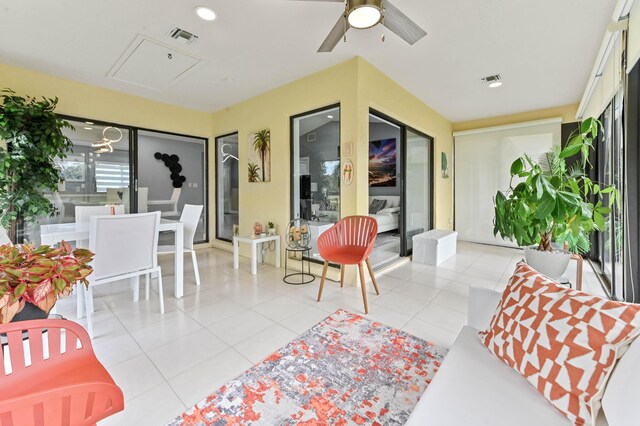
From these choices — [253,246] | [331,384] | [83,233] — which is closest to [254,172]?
[253,246]

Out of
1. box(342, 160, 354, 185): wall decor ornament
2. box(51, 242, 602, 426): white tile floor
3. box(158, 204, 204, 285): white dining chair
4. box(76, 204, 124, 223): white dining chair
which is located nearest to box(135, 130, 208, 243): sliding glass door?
box(76, 204, 124, 223): white dining chair

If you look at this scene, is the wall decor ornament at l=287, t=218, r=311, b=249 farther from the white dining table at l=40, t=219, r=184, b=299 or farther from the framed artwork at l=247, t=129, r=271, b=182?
the white dining table at l=40, t=219, r=184, b=299

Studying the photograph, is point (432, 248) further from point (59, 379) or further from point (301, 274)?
point (59, 379)

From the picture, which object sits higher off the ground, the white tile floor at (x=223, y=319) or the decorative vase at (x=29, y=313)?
the decorative vase at (x=29, y=313)

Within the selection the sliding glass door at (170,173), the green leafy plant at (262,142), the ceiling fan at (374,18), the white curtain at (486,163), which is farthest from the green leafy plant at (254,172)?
the white curtain at (486,163)

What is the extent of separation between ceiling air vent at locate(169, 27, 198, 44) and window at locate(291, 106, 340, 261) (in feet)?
4.84

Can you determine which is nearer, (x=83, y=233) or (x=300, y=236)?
(x=83, y=233)

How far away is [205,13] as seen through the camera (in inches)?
91.7

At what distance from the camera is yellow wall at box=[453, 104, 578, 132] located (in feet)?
15.0

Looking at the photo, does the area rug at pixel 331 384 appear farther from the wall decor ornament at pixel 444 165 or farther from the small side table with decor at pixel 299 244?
the wall decor ornament at pixel 444 165

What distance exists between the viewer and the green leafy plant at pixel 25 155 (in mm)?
2914

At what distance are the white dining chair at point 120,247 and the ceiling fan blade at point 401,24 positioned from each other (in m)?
2.41

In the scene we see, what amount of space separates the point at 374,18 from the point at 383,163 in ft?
12.5

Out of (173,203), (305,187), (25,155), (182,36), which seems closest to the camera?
(182,36)
